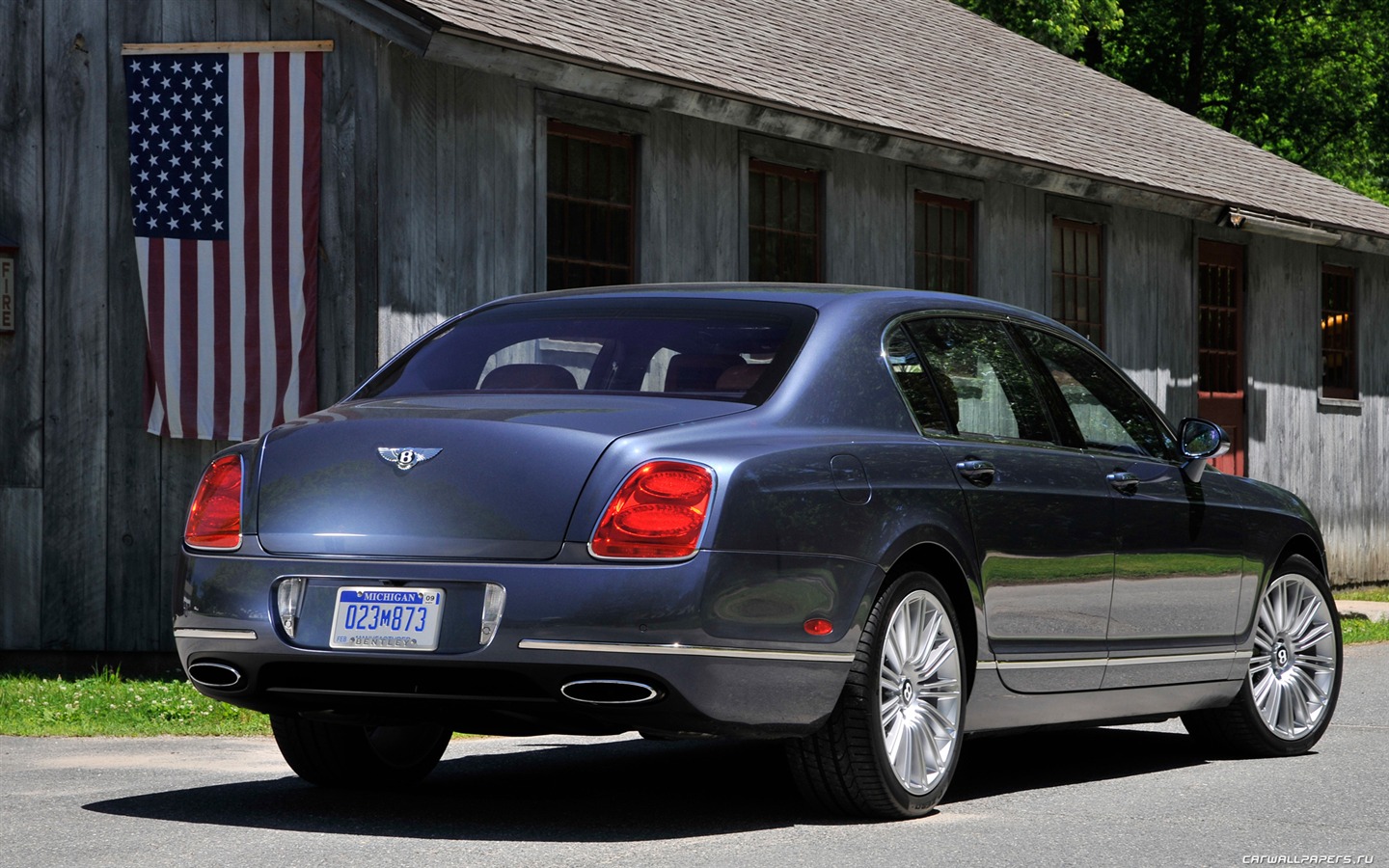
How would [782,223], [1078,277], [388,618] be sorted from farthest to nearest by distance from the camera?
1. [1078,277]
2. [782,223]
3. [388,618]

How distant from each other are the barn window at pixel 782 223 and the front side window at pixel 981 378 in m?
7.51

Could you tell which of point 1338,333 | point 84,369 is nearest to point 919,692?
point 84,369

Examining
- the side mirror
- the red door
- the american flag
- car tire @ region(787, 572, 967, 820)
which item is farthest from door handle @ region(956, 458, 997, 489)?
the red door

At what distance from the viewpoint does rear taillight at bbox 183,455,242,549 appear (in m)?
5.75

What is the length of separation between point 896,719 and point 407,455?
1.57 meters

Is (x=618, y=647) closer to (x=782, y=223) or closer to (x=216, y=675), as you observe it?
(x=216, y=675)

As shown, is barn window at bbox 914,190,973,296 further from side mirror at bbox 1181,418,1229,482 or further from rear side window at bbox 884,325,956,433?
rear side window at bbox 884,325,956,433

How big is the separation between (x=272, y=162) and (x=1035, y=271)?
8.19 m

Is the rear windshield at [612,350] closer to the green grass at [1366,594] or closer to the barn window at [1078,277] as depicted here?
the barn window at [1078,277]

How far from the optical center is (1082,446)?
23.3 ft

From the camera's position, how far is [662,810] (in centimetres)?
623

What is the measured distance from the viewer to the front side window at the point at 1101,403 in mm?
7191

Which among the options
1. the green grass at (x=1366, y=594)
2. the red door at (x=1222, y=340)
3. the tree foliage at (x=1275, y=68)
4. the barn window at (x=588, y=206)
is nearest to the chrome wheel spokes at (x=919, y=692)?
the barn window at (x=588, y=206)

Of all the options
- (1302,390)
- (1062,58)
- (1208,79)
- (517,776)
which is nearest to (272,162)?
(517,776)
